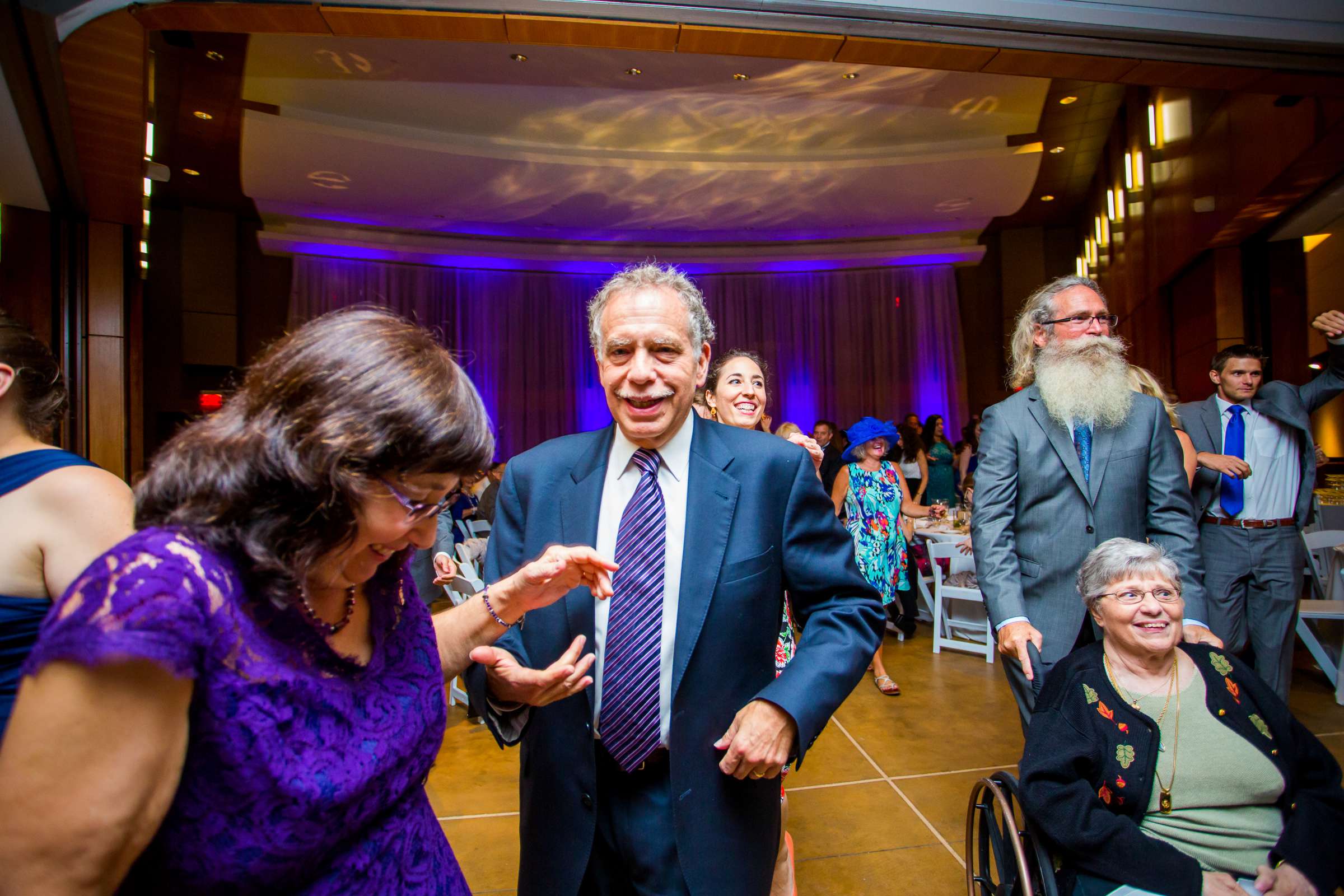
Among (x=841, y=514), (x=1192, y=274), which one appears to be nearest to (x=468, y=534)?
(x=841, y=514)

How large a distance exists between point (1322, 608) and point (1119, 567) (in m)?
3.33

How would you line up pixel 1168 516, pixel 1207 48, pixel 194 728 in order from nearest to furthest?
1. pixel 194 728
2. pixel 1168 516
3. pixel 1207 48

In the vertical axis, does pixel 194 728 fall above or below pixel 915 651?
above

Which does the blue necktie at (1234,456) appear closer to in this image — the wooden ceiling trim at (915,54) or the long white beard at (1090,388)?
the long white beard at (1090,388)

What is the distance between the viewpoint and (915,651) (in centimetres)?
541

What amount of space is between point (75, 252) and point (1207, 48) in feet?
22.0

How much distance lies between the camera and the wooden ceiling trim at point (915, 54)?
3.48 m

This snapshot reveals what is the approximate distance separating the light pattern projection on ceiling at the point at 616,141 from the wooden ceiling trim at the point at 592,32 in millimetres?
3346

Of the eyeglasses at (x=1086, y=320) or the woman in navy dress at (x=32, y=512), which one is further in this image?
the eyeglasses at (x=1086, y=320)

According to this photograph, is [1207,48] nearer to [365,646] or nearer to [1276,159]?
[1276,159]

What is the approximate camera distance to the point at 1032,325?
2492 mm

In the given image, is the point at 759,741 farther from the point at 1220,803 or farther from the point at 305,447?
the point at 1220,803

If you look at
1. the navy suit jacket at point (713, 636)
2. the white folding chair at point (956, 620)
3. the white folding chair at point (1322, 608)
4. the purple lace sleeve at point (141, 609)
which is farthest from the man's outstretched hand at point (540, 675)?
the white folding chair at point (956, 620)

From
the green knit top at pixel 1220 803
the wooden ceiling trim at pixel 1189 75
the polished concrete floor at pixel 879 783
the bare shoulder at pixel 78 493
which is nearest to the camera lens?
the bare shoulder at pixel 78 493
